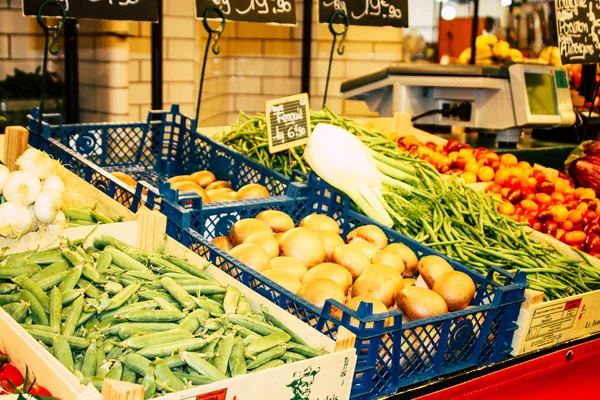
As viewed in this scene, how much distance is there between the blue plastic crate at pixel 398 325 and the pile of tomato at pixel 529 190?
1.21 m

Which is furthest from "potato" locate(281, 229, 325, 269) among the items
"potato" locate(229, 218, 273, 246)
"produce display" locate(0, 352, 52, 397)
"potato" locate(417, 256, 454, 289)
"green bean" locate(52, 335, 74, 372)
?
"produce display" locate(0, 352, 52, 397)

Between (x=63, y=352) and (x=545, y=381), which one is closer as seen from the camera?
(x=63, y=352)

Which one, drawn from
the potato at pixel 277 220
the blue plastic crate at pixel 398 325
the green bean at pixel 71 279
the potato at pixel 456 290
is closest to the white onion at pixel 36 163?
the blue plastic crate at pixel 398 325

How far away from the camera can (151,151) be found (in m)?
4.32

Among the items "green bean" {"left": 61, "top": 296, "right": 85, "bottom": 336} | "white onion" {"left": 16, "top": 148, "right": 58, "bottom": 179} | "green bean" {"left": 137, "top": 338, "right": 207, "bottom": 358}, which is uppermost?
"white onion" {"left": 16, "top": 148, "right": 58, "bottom": 179}

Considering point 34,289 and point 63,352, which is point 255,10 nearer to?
point 34,289

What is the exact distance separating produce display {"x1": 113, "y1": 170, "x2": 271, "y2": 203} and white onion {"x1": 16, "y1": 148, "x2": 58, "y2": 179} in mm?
743

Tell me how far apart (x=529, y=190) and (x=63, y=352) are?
321 cm

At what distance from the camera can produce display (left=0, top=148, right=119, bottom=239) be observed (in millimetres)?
2461

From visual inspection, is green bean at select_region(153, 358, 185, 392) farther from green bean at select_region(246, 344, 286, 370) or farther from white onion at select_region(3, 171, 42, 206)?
white onion at select_region(3, 171, 42, 206)

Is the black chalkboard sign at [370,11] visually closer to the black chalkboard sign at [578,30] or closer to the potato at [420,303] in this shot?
the black chalkboard sign at [578,30]

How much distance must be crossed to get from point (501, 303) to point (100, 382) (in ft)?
4.78

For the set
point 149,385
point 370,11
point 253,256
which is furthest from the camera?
point 370,11

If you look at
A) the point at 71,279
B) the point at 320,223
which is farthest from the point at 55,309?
the point at 320,223
